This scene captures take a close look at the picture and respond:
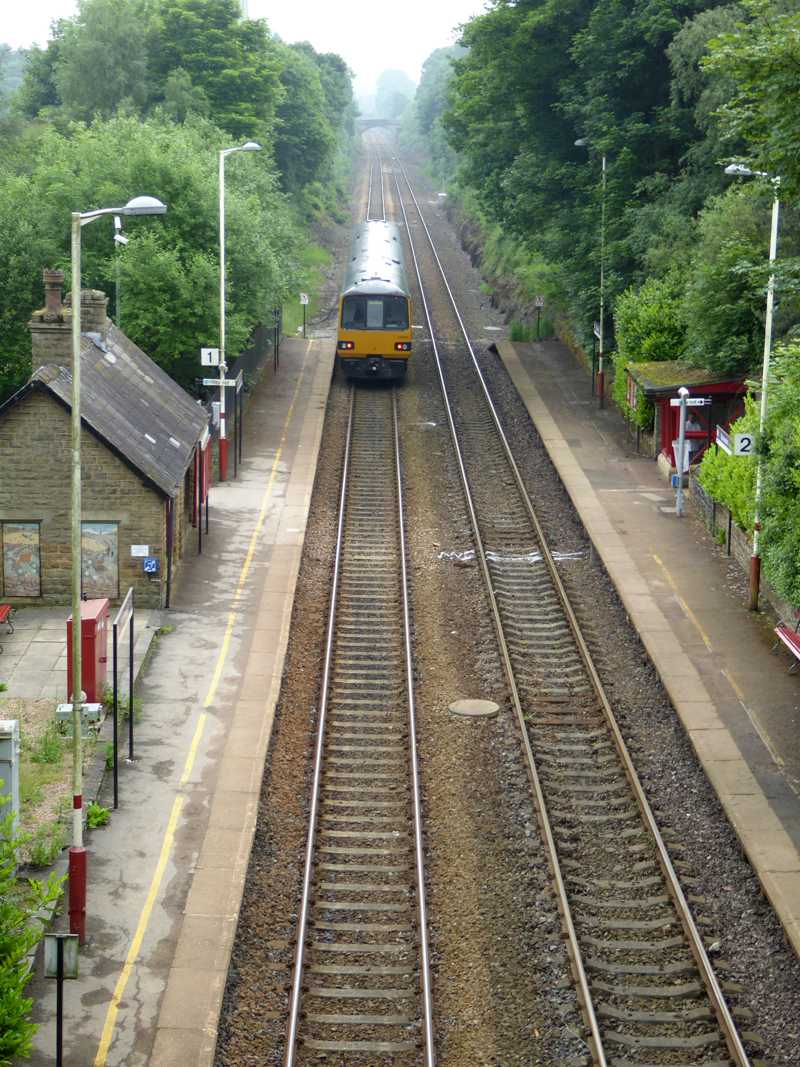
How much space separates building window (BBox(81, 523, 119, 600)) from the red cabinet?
390 cm

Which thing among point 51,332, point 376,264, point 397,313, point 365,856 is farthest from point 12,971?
point 376,264

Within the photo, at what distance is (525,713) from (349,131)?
12490 cm

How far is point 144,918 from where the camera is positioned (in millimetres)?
11797

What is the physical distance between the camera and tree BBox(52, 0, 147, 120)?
52.0 m

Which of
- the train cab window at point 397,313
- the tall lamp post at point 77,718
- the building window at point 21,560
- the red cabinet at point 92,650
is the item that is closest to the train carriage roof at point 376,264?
the train cab window at point 397,313

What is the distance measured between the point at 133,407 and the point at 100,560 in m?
3.53

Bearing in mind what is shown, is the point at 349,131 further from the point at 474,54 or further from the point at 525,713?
the point at 525,713

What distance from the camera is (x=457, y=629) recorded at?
19875 mm

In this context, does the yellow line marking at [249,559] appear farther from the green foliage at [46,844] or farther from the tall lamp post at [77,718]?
the tall lamp post at [77,718]

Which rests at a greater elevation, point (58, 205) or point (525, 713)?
point (58, 205)

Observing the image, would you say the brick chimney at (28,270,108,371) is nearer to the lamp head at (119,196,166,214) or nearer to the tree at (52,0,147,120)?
the lamp head at (119,196,166,214)

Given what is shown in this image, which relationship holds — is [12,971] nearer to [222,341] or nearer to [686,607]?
[686,607]

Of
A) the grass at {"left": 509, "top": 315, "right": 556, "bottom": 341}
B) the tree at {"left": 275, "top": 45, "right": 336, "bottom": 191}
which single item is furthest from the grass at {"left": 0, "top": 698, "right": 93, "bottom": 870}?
the tree at {"left": 275, "top": 45, "right": 336, "bottom": 191}

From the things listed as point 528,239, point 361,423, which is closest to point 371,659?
point 361,423
